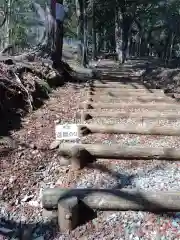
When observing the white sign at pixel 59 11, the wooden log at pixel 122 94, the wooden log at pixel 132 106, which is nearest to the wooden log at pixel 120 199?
the wooden log at pixel 132 106

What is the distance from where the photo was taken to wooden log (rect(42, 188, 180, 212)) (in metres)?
2.70

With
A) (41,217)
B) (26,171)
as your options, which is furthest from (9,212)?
(26,171)

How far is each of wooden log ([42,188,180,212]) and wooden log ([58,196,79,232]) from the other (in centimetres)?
10

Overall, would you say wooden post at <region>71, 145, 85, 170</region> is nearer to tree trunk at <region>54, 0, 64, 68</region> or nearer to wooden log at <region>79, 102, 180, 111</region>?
wooden log at <region>79, 102, 180, 111</region>

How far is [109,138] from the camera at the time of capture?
15.1ft

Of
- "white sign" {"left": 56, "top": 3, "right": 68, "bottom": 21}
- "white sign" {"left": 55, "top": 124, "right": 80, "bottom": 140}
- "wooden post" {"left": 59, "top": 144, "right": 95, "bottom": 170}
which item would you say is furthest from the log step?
"wooden post" {"left": 59, "top": 144, "right": 95, "bottom": 170}

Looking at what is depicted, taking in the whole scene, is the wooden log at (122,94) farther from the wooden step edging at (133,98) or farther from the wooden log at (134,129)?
the wooden log at (134,129)

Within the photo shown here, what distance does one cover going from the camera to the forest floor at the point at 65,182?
8.60 feet

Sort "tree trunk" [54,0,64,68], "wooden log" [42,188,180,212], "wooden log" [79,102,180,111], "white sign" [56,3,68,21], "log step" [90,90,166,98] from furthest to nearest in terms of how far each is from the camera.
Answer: "tree trunk" [54,0,64,68], "white sign" [56,3,68,21], "log step" [90,90,166,98], "wooden log" [79,102,180,111], "wooden log" [42,188,180,212]

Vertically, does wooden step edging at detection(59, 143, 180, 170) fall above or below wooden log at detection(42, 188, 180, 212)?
above

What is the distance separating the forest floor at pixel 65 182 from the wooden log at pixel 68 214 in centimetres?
5

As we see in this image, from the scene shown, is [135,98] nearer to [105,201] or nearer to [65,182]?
[65,182]

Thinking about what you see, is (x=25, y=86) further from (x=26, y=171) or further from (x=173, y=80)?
(x=173, y=80)

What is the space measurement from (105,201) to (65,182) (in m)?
0.71
